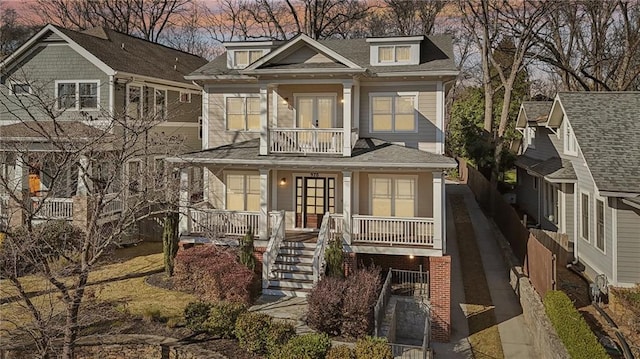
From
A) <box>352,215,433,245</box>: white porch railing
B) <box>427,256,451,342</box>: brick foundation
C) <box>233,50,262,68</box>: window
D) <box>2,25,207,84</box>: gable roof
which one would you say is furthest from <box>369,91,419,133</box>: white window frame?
<box>2,25,207,84</box>: gable roof

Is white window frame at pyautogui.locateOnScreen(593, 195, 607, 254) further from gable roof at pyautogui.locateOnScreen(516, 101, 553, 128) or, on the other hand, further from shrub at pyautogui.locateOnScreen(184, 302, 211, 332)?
shrub at pyautogui.locateOnScreen(184, 302, 211, 332)

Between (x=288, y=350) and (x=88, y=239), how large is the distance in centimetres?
482

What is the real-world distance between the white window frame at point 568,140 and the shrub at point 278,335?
14409mm

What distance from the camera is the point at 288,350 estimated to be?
34.9ft

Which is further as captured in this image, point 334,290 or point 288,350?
point 334,290

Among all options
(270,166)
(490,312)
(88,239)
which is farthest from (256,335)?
(490,312)

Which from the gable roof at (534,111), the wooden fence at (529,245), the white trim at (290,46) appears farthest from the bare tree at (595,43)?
the white trim at (290,46)

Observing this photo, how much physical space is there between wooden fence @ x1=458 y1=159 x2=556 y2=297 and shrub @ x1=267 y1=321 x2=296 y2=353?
782cm

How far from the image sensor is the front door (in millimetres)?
18578

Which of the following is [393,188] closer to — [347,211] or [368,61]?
[347,211]

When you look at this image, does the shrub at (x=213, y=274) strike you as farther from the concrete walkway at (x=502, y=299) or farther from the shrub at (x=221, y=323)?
the concrete walkway at (x=502, y=299)

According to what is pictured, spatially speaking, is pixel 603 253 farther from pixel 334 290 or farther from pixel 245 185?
pixel 245 185

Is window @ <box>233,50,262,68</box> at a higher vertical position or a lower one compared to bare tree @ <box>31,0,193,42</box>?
lower

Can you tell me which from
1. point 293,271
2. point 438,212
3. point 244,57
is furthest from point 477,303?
point 244,57
